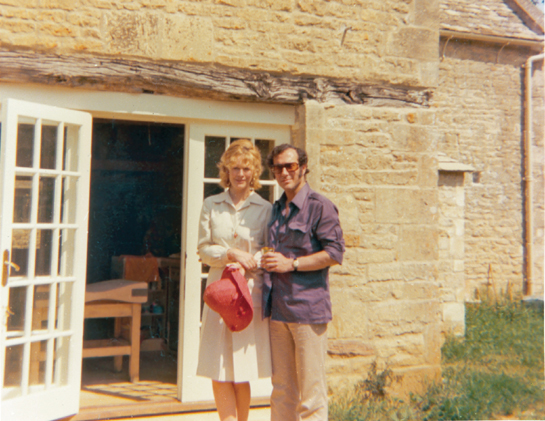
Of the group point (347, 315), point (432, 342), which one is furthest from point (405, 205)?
point (432, 342)

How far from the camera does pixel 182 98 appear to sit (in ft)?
12.9

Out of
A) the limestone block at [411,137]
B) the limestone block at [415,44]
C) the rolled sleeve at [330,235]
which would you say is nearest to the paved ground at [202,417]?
the rolled sleeve at [330,235]

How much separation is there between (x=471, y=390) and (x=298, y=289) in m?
2.30

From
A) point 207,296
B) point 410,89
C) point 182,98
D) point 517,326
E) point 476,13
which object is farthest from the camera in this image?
point 476,13

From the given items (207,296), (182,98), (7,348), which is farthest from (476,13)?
(7,348)

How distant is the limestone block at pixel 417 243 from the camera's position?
4320mm

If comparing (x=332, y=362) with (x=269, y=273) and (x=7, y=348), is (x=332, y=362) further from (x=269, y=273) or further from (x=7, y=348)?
(x=7, y=348)

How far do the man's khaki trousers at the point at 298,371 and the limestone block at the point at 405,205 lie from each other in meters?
1.68

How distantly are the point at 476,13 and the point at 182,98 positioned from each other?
757 centimetres

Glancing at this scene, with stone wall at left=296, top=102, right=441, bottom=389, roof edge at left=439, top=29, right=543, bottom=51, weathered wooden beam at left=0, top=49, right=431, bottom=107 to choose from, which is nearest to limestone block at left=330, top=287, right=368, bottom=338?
stone wall at left=296, top=102, right=441, bottom=389

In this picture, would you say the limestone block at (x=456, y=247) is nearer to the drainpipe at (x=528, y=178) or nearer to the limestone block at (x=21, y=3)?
the drainpipe at (x=528, y=178)

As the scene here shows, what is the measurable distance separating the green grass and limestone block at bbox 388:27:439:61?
9.34ft

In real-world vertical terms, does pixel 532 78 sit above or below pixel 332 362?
above

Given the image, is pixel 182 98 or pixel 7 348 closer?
pixel 7 348
